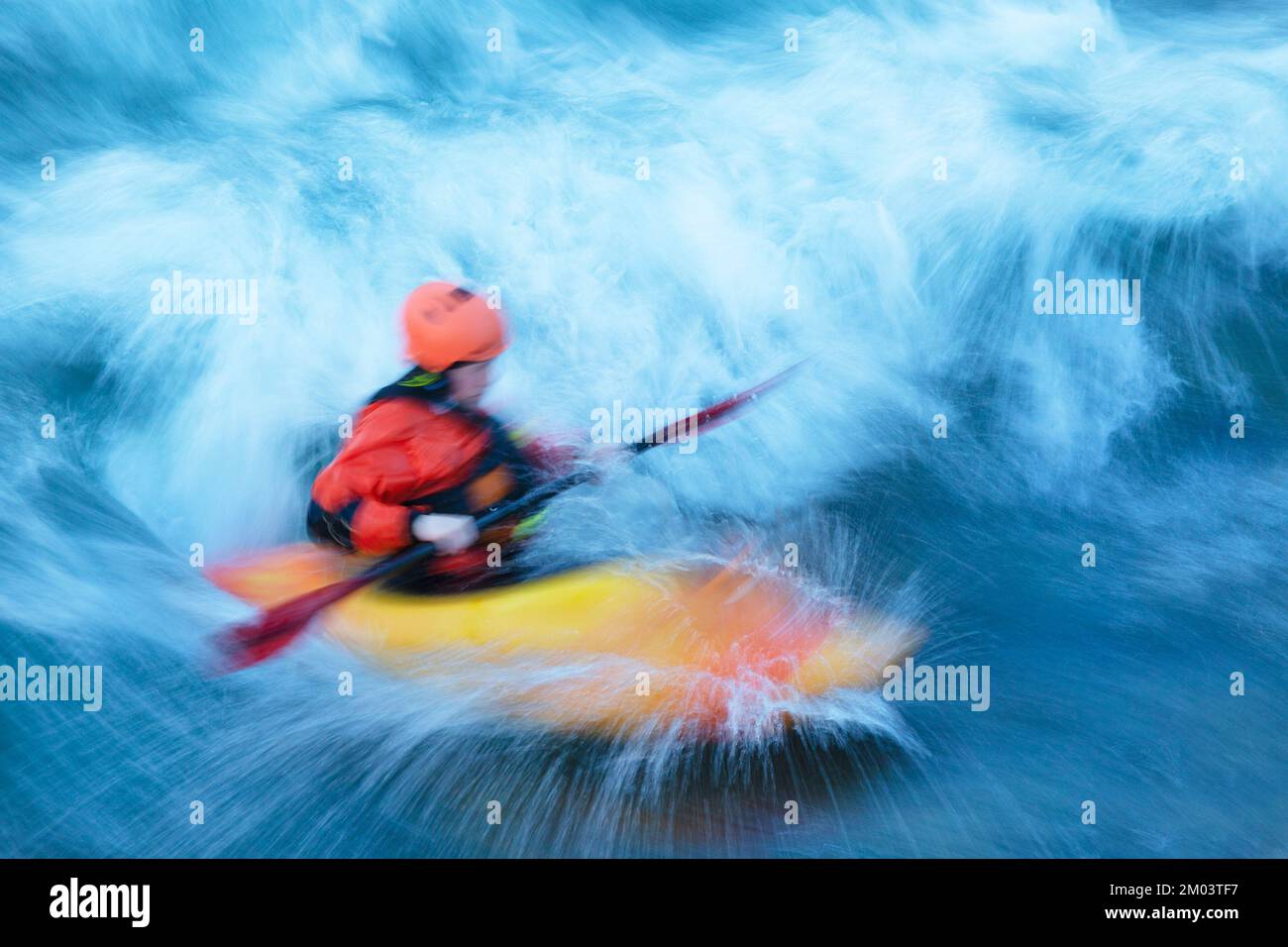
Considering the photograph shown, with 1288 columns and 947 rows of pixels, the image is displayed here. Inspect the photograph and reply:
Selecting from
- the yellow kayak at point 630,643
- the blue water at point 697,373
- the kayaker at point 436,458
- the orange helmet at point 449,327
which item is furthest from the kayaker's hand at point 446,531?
the orange helmet at point 449,327

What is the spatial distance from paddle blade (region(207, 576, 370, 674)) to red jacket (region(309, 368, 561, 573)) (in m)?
0.16

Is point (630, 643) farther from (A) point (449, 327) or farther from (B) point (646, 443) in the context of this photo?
(A) point (449, 327)

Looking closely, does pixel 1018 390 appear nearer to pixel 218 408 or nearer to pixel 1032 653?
pixel 1032 653

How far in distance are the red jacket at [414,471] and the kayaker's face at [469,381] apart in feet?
0.10

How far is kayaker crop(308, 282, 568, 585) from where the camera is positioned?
3752mm

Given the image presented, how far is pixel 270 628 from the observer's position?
3756 millimetres

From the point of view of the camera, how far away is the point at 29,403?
3.75 metres

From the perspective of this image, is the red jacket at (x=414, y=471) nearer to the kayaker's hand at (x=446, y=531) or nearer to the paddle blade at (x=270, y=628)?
the kayaker's hand at (x=446, y=531)

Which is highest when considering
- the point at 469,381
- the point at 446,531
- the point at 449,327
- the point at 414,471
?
the point at 449,327

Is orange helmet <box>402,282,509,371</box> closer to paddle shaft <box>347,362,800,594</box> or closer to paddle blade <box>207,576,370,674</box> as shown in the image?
paddle shaft <box>347,362,800,594</box>

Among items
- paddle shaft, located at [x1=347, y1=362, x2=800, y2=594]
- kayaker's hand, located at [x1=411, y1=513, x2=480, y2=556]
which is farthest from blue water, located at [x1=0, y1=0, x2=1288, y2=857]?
kayaker's hand, located at [x1=411, y1=513, x2=480, y2=556]

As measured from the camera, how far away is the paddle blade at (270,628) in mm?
3754

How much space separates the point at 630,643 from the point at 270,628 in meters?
1.08

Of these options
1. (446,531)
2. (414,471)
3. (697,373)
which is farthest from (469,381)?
(697,373)
